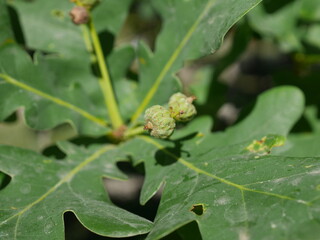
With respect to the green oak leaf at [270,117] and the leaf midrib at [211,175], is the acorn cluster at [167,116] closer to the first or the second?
the leaf midrib at [211,175]

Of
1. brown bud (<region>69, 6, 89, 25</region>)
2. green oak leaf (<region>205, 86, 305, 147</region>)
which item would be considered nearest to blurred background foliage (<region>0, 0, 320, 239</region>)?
green oak leaf (<region>205, 86, 305, 147</region>)

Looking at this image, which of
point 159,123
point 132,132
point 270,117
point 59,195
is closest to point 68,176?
point 59,195

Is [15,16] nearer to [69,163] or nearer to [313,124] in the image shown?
[69,163]

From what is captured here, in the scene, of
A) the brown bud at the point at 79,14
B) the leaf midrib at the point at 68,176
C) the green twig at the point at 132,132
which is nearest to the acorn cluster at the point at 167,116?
the green twig at the point at 132,132

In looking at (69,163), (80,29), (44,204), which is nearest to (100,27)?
(80,29)

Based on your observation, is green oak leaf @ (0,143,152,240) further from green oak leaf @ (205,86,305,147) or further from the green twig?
green oak leaf @ (205,86,305,147)
